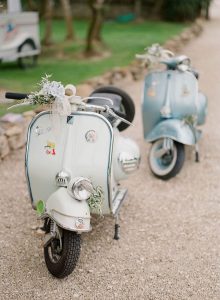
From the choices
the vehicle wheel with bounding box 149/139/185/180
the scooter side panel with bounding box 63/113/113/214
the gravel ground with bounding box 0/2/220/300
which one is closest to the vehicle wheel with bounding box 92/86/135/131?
the vehicle wheel with bounding box 149/139/185/180

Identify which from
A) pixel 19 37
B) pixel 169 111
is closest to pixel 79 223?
pixel 169 111

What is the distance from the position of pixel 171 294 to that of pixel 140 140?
2.73m

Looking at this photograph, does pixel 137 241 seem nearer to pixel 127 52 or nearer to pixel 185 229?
pixel 185 229

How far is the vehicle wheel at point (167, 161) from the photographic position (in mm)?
4059

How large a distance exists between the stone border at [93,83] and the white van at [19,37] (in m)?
1.56

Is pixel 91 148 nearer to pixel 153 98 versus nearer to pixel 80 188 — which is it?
pixel 80 188

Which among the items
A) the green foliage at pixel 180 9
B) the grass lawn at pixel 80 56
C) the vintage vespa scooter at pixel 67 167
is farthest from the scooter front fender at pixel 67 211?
the green foliage at pixel 180 9

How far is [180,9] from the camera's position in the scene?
16125 mm

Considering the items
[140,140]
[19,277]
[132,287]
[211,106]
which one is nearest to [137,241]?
[132,287]

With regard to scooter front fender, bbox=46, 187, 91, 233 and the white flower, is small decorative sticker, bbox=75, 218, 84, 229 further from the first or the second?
the white flower

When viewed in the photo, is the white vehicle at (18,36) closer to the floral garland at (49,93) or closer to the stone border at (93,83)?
the stone border at (93,83)

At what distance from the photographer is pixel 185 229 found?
3389 millimetres

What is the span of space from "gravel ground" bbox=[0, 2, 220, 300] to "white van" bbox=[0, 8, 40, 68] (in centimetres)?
366

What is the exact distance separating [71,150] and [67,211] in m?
0.38
